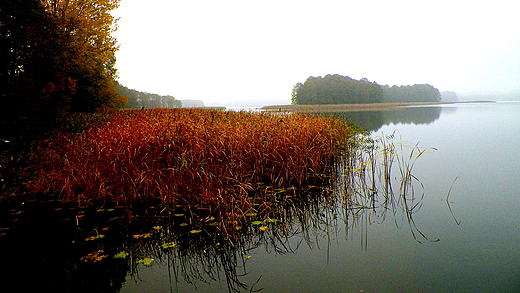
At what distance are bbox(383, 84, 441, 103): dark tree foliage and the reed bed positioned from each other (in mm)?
104452

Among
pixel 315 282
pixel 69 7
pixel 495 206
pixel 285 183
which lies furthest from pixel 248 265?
pixel 69 7

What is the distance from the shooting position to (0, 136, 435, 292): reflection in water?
341 cm

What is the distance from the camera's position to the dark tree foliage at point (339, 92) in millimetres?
75250

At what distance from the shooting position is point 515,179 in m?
7.41

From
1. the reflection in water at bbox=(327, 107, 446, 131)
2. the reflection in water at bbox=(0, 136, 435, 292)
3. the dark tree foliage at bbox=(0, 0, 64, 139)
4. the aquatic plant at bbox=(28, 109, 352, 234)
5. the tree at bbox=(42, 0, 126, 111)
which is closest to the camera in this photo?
the reflection in water at bbox=(0, 136, 435, 292)

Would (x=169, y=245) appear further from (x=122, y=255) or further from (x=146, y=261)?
(x=122, y=255)

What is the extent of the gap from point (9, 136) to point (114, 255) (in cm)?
886

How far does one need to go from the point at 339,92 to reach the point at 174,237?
247 ft

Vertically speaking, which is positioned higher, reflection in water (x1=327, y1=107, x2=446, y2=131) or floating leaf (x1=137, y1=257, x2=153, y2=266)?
reflection in water (x1=327, y1=107, x2=446, y2=131)

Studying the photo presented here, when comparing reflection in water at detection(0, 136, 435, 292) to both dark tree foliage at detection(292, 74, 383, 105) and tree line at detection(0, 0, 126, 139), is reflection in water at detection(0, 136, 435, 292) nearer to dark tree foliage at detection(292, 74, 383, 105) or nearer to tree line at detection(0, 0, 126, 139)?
tree line at detection(0, 0, 126, 139)

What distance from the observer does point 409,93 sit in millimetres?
108875

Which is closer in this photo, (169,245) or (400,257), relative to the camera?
(400,257)

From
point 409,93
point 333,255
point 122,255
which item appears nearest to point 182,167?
point 122,255

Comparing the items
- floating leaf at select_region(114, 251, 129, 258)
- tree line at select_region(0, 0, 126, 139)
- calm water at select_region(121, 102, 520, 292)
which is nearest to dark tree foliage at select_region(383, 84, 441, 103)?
tree line at select_region(0, 0, 126, 139)
